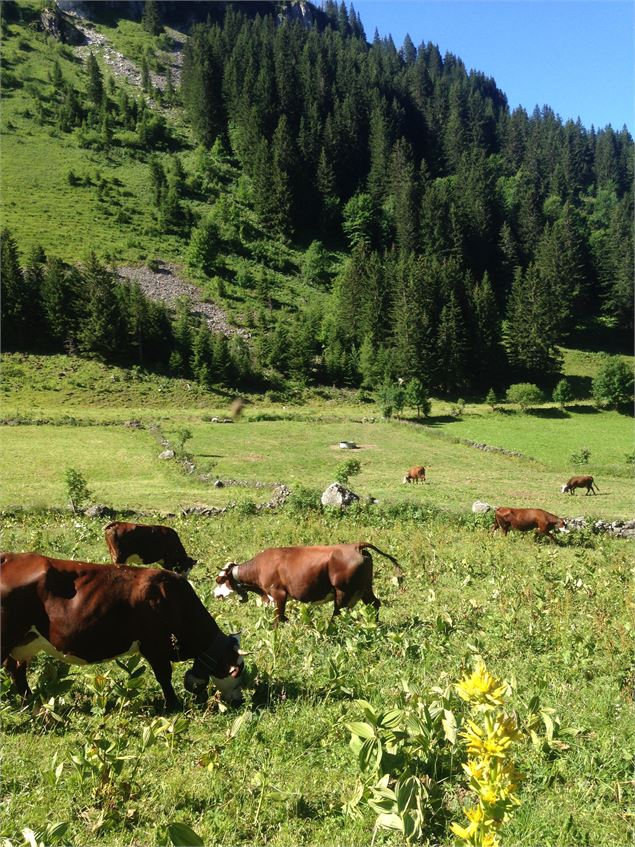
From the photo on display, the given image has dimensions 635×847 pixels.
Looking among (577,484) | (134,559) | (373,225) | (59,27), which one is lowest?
(577,484)

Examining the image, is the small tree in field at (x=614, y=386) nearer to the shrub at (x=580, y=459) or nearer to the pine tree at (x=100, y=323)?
the shrub at (x=580, y=459)

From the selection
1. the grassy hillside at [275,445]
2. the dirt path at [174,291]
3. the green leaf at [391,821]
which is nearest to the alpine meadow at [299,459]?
the green leaf at [391,821]

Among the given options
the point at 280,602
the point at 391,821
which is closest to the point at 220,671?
the point at 391,821

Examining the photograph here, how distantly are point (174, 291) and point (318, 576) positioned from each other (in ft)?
252

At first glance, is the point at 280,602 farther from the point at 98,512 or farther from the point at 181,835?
the point at 98,512

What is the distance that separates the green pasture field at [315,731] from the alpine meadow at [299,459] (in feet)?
0.13

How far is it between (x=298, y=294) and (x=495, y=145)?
11341cm

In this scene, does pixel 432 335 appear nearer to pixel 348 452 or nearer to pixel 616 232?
pixel 348 452

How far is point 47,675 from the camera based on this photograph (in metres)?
5.61

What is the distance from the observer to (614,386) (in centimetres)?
6381

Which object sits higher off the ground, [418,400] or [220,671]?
[418,400]

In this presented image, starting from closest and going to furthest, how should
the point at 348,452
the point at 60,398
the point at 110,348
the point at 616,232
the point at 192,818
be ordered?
the point at 192,818
the point at 348,452
the point at 60,398
the point at 110,348
the point at 616,232

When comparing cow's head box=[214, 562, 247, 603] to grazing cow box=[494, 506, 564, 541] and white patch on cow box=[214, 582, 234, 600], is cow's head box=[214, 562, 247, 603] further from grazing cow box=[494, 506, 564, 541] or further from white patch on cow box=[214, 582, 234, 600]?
grazing cow box=[494, 506, 564, 541]

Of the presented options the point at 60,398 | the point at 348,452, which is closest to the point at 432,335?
the point at 348,452
